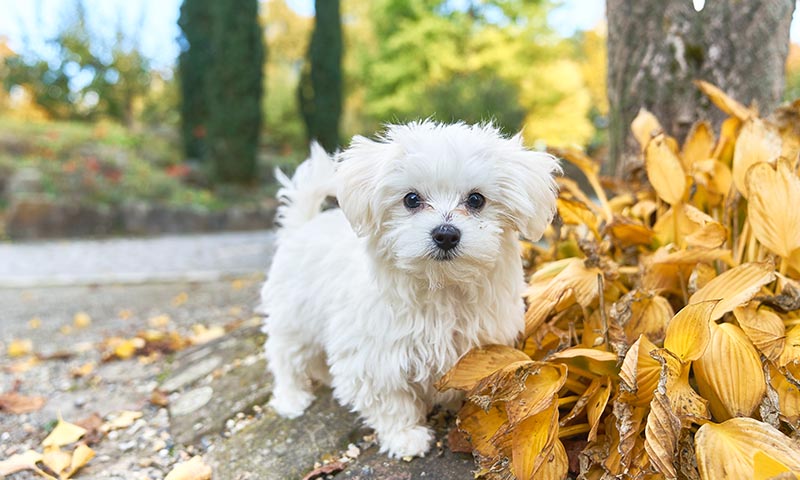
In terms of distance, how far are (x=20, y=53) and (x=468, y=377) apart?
69.5 feet

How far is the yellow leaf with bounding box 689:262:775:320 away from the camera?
210cm

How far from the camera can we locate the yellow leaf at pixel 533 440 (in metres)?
1.90

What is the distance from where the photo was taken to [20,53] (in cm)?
1852

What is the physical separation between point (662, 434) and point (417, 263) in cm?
89

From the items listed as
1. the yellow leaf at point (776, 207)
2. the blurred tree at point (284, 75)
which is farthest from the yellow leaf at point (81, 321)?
the blurred tree at point (284, 75)

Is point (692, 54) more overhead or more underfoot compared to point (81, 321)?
more overhead

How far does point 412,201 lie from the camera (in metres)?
2.08

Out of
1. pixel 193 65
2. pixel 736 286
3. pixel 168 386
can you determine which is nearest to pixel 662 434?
pixel 736 286

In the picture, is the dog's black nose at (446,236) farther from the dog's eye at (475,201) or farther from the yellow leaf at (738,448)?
the yellow leaf at (738,448)

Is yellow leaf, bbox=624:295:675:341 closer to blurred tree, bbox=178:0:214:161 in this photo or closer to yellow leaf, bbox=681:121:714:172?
yellow leaf, bbox=681:121:714:172

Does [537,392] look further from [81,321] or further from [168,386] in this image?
[81,321]

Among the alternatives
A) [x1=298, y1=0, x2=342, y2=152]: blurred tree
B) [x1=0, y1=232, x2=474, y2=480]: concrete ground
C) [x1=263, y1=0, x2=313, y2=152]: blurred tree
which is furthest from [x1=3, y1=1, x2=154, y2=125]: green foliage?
[x1=0, y1=232, x2=474, y2=480]: concrete ground

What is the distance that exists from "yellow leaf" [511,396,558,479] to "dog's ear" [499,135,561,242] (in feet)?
1.94

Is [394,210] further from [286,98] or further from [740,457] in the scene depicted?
[286,98]
